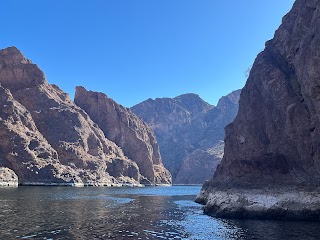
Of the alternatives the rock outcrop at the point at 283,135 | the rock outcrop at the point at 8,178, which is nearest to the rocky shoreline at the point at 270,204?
the rock outcrop at the point at 283,135

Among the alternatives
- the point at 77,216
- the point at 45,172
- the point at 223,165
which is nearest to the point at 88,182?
the point at 45,172

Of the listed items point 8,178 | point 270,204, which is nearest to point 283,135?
point 270,204

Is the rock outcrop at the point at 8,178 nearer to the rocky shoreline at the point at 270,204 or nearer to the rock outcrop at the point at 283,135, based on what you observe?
the rock outcrop at the point at 283,135

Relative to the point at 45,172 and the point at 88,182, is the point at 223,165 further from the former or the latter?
the point at 88,182

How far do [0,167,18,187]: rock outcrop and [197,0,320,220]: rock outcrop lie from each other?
105804 mm

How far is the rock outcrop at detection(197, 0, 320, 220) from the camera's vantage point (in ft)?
136

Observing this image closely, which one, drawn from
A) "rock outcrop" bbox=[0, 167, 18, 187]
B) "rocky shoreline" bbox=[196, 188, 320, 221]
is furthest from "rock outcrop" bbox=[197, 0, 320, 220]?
"rock outcrop" bbox=[0, 167, 18, 187]

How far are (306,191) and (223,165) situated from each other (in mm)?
33805

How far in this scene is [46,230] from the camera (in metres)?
32.4

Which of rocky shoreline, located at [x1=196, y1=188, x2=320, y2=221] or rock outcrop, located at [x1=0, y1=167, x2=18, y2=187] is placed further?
rock outcrop, located at [x1=0, y1=167, x2=18, y2=187]

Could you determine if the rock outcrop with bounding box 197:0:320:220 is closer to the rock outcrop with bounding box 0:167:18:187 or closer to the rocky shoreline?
the rocky shoreline

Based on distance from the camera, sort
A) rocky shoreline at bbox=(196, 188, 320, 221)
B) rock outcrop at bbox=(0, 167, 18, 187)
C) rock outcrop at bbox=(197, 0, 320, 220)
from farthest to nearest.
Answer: rock outcrop at bbox=(0, 167, 18, 187)
rock outcrop at bbox=(197, 0, 320, 220)
rocky shoreline at bbox=(196, 188, 320, 221)

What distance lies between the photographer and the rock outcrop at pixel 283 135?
136 feet

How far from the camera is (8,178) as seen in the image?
141750 mm
